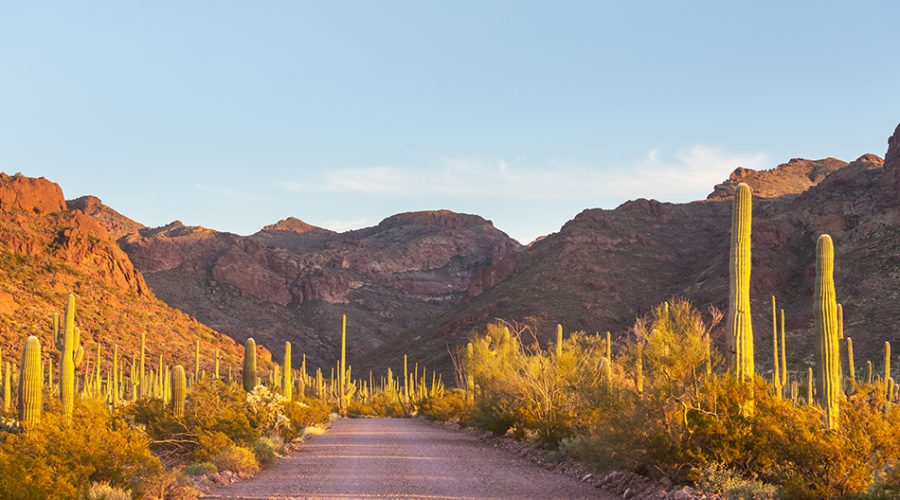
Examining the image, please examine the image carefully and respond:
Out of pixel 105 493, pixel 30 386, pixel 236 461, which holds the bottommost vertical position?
pixel 236 461

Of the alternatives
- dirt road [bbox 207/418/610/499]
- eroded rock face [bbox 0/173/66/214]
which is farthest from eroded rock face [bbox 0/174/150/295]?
dirt road [bbox 207/418/610/499]

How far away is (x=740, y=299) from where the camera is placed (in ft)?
45.1

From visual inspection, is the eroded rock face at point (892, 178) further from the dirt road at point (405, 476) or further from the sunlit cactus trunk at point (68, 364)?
the sunlit cactus trunk at point (68, 364)

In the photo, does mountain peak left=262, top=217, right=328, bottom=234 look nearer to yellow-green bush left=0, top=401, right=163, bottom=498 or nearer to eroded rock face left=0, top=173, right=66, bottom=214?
eroded rock face left=0, top=173, right=66, bottom=214

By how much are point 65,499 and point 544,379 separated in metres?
15.0

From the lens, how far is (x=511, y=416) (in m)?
25.6

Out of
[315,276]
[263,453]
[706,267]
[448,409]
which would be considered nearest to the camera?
[263,453]

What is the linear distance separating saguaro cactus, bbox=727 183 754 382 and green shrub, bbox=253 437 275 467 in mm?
10301

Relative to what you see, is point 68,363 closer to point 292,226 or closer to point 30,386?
point 30,386

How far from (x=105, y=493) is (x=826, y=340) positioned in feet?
35.6

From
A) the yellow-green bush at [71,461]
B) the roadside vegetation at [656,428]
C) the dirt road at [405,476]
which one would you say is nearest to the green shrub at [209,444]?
the roadside vegetation at [656,428]

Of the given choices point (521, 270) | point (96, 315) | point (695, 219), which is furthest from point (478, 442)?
point (695, 219)

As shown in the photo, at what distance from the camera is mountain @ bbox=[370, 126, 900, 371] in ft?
193

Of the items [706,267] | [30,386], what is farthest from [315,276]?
[30,386]
